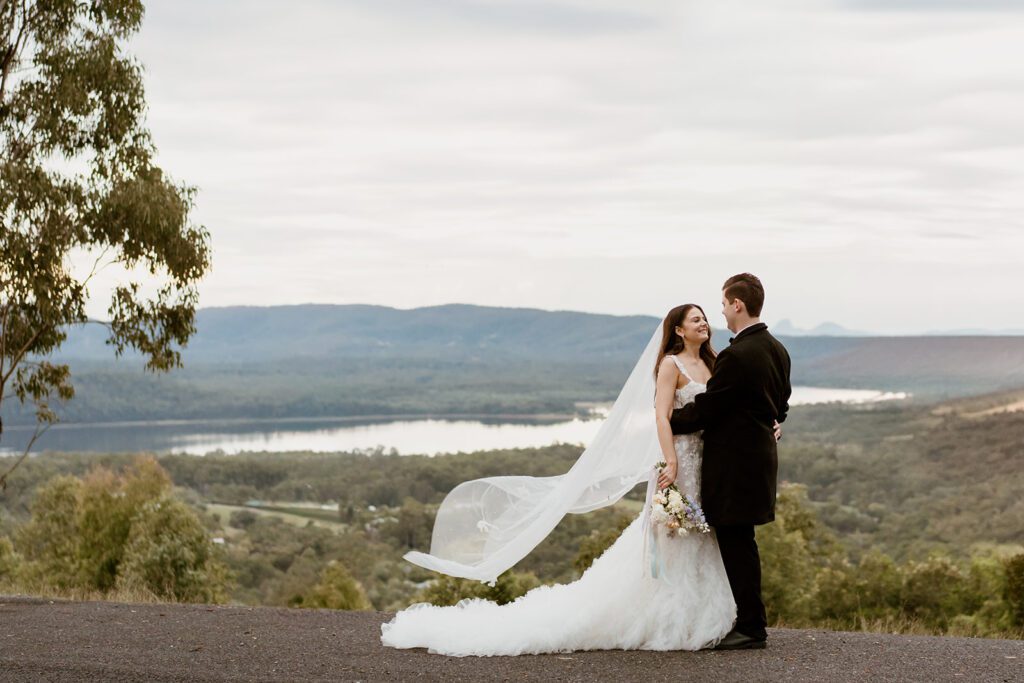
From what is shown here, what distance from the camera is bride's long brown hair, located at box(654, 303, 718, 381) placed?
7.30 metres

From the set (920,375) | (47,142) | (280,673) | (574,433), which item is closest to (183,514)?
(47,142)

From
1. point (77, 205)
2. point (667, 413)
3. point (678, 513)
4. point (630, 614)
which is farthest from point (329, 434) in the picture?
point (678, 513)

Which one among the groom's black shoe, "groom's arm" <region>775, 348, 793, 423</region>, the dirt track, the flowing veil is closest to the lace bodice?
the flowing veil

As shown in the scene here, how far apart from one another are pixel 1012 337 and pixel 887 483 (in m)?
63.5

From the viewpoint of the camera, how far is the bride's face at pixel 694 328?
7.26 meters

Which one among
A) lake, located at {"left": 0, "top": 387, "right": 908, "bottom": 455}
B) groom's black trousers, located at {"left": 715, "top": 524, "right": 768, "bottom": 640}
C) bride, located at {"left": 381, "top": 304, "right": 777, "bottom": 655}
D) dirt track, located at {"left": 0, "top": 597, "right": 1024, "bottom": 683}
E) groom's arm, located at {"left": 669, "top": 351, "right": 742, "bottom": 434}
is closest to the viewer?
dirt track, located at {"left": 0, "top": 597, "right": 1024, "bottom": 683}

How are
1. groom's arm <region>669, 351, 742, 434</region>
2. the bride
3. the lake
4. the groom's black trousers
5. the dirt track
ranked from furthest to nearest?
the lake < the bride < the groom's black trousers < groom's arm <region>669, 351, 742, 434</region> < the dirt track

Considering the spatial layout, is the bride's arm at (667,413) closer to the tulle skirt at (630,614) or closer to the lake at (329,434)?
the tulle skirt at (630,614)

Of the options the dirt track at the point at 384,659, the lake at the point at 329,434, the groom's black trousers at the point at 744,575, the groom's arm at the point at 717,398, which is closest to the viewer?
the dirt track at the point at 384,659

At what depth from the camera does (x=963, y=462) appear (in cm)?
7531

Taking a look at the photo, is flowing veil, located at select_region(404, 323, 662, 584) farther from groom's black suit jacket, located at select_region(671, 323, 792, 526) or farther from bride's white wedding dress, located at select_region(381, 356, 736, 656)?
groom's black suit jacket, located at select_region(671, 323, 792, 526)

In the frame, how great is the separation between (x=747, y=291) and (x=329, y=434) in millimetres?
136400

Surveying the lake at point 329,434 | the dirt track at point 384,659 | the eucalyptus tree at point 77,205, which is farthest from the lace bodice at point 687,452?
the lake at point 329,434

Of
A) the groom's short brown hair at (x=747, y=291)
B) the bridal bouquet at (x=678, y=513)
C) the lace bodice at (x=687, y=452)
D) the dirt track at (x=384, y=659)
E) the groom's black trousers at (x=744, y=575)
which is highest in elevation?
the groom's short brown hair at (x=747, y=291)
